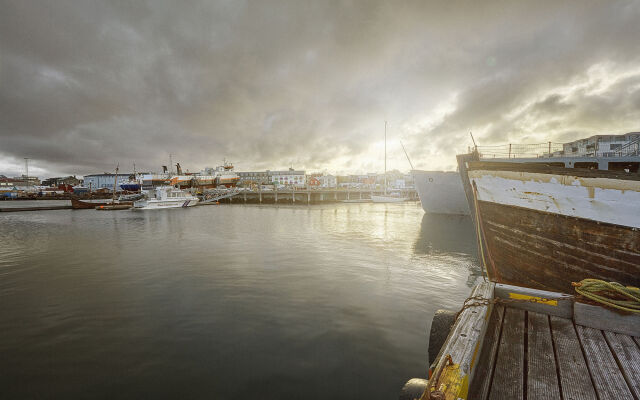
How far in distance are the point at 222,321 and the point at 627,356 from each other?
7.57m

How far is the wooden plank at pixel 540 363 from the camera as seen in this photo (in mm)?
2590

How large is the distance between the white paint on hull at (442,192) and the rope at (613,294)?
25832mm

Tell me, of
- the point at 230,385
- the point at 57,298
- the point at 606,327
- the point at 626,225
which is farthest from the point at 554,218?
the point at 57,298

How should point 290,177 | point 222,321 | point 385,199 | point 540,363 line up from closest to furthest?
point 540,363 < point 222,321 < point 385,199 < point 290,177

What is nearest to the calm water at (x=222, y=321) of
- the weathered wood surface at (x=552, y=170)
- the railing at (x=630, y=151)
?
the weathered wood surface at (x=552, y=170)

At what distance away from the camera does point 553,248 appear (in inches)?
220

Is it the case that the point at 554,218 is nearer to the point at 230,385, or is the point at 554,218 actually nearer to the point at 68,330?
the point at 230,385

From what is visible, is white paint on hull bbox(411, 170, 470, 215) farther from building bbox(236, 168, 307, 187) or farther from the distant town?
building bbox(236, 168, 307, 187)

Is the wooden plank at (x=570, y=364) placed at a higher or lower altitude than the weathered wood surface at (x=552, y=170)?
lower

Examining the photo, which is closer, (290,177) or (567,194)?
(567,194)

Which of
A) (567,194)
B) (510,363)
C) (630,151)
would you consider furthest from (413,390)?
(630,151)

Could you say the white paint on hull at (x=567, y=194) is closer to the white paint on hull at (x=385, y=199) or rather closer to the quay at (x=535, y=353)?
the quay at (x=535, y=353)

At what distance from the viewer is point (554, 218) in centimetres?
551

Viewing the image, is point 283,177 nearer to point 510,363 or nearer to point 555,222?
point 555,222
